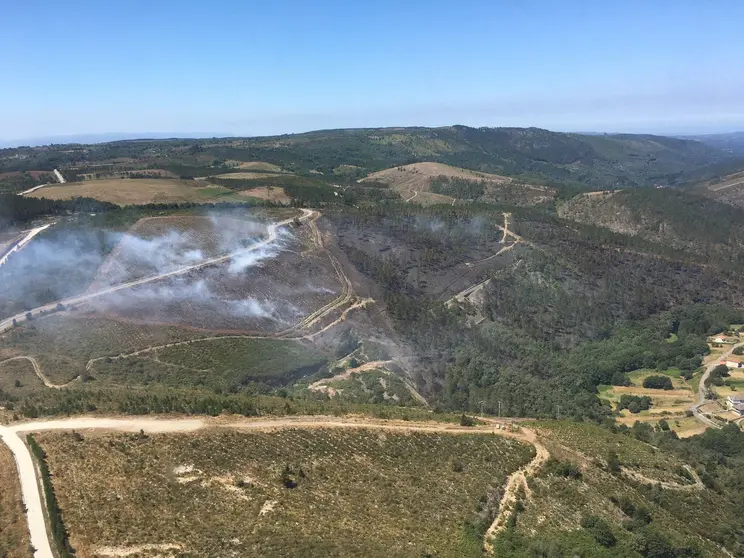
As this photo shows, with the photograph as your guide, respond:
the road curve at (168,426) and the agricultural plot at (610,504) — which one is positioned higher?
the road curve at (168,426)

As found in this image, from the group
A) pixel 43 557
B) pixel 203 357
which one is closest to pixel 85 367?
pixel 203 357

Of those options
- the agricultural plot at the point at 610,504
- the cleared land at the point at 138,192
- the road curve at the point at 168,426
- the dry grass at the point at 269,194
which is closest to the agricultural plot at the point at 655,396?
the agricultural plot at the point at 610,504

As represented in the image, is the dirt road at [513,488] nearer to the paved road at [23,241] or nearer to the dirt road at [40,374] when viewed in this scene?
the dirt road at [40,374]

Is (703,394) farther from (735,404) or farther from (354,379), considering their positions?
(354,379)

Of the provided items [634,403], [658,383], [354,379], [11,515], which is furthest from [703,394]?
A: [11,515]

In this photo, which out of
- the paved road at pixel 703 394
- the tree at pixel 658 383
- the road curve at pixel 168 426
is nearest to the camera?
the road curve at pixel 168 426

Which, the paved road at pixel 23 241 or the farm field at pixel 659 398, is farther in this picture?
the paved road at pixel 23 241
